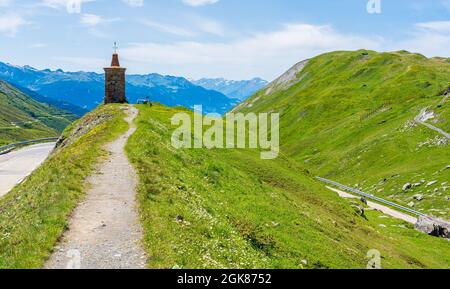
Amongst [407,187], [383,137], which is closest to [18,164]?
[383,137]

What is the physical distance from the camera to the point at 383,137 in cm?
12188

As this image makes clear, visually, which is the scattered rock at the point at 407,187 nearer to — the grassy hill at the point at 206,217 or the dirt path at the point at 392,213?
the dirt path at the point at 392,213

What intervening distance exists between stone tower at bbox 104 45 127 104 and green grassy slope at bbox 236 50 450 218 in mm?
55357

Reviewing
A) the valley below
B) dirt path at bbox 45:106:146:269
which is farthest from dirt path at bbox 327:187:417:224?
dirt path at bbox 45:106:146:269

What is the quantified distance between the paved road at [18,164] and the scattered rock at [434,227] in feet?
277

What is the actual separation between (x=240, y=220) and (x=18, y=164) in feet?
406

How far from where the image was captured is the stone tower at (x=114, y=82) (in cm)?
8056

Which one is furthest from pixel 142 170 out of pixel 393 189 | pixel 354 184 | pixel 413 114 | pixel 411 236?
pixel 413 114

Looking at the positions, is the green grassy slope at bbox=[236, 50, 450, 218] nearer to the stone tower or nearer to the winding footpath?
the winding footpath

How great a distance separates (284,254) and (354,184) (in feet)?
270

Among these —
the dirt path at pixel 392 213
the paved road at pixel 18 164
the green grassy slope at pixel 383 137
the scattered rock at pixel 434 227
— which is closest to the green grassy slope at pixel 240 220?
the scattered rock at pixel 434 227

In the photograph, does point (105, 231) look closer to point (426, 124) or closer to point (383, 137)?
point (383, 137)

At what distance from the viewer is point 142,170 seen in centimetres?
3189

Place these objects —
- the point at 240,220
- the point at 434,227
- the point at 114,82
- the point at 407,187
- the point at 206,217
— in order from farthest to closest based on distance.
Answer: the point at 407,187
the point at 114,82
the point at 434,227
the point at 240,220
the point at 206,217
